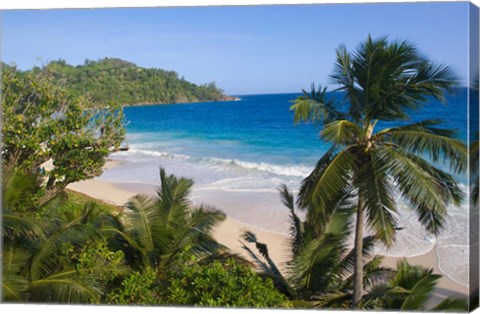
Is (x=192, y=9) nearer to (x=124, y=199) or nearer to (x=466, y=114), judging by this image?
(x=124, y=199)

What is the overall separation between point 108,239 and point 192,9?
9.00ft

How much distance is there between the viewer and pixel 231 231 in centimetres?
797

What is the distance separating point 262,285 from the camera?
646cm

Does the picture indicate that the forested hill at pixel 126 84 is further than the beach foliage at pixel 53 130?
Yes

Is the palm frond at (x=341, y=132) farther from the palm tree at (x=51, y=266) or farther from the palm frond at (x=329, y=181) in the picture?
the palm tree at (x=51, y=266)

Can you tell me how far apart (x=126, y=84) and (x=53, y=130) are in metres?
1.16

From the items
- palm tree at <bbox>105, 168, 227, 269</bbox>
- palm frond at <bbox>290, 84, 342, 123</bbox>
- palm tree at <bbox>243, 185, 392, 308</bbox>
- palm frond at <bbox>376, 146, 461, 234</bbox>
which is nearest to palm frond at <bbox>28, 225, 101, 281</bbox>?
palm tree at <bbox>105, 168, 227, 269</bbox>

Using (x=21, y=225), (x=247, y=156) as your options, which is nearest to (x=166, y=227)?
(x=21, y=225)

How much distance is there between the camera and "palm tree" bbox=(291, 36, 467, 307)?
6.16 m

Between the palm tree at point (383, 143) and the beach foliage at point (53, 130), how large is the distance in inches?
→ 130

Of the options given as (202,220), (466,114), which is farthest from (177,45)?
(466,114)

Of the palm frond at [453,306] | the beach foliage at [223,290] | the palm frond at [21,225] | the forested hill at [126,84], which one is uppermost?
the forested hill at [126,84]

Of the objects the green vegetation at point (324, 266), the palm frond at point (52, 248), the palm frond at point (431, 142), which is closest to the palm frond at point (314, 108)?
the palm frond at point (431, 142)

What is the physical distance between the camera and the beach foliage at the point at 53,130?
824 centimetres
